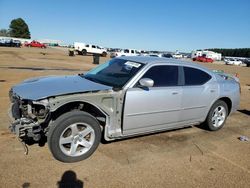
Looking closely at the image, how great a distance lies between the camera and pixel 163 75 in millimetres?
4781

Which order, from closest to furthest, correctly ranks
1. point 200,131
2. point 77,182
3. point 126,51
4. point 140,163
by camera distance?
1. point 77,182
2. point 140,163
3. point 200,131
4. point 126,51

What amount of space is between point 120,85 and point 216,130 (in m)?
2.90

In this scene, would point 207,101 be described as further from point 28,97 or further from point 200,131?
point 28,97

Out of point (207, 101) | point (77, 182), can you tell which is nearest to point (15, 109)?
point (77, 182)

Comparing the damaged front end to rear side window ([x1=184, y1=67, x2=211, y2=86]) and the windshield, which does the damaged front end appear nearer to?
the windshield

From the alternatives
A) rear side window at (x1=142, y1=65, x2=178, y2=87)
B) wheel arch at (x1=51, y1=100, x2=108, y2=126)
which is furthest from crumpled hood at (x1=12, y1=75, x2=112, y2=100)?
rear side window at (x1=142, y1=65, x2=178, y2=87)

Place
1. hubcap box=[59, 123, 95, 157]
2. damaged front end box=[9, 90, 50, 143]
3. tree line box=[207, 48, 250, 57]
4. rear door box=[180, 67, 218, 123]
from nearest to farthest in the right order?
damaged front end box=[9, 90, 50, 143] < hubcap box=[59, 123, 95, 157] < rear door box=[180, 67, 218, 123] < tree line box=[207, 48, 250, 57]

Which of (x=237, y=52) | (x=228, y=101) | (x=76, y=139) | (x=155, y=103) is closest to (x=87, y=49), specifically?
(x=228, y=101)

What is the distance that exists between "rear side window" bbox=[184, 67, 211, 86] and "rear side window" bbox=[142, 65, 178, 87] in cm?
29

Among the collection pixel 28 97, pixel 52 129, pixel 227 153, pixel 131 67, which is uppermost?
pixel 131 67

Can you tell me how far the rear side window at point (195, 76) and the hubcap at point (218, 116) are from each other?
2.61ft

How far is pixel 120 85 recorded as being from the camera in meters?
4.25

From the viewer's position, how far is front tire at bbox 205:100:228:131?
5648 millimetres

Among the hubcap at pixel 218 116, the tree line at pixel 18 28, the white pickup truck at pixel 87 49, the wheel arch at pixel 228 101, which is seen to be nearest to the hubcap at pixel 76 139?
the hubcap at pixel 218 116
